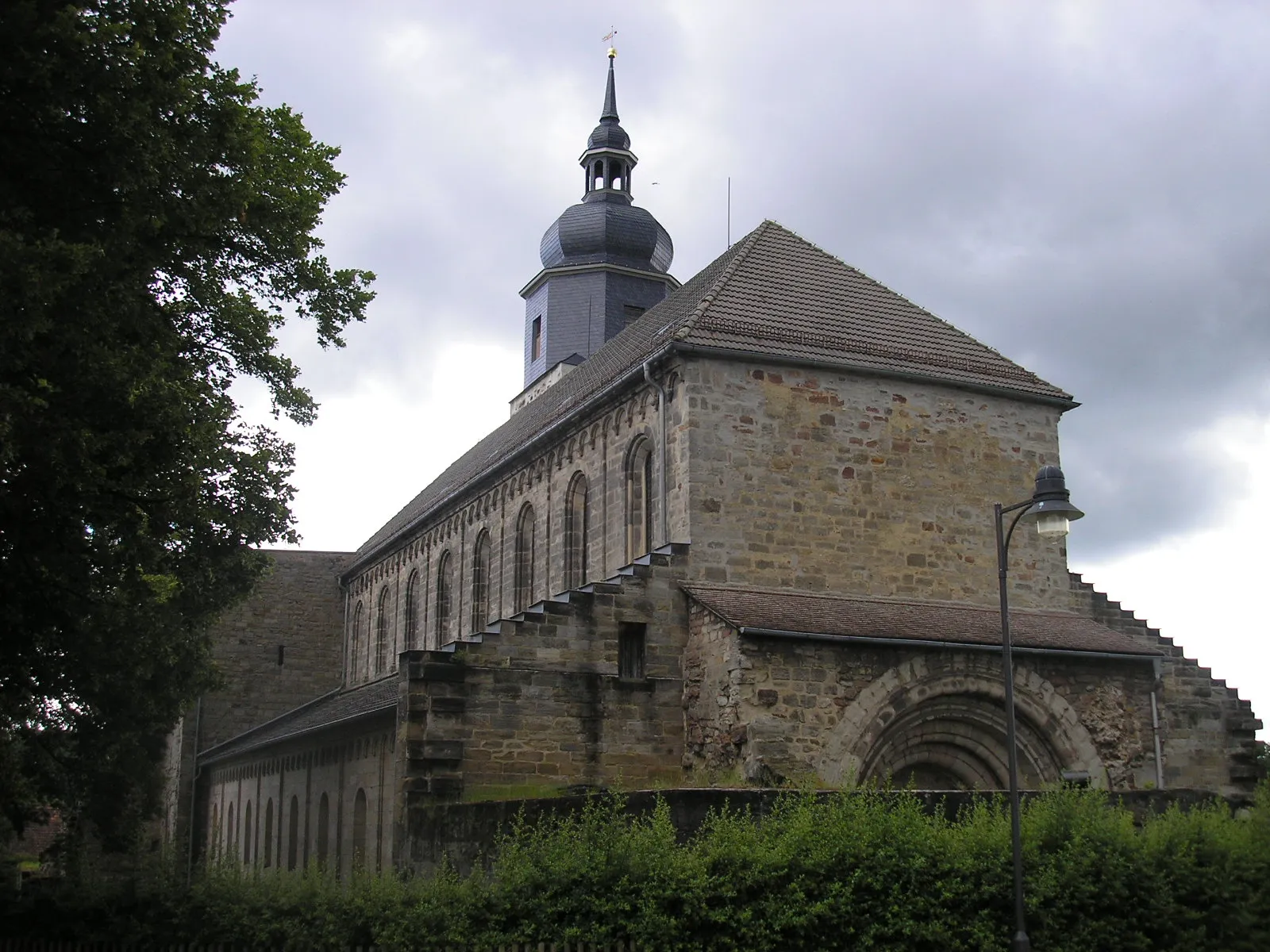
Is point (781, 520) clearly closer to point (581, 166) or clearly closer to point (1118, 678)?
point (1118, 678)

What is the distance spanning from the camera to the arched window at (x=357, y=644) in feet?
152

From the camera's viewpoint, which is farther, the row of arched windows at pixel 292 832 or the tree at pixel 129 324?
the row of arched windows at pixel 292 832

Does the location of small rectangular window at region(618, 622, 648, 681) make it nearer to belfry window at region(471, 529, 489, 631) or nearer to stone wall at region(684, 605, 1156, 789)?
stone wall at region(684, 605, 1156, 789)

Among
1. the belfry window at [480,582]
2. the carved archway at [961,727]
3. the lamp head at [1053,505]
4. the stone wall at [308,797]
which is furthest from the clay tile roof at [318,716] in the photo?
the lamp head at [1053,505]

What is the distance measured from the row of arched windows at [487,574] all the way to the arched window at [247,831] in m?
5.44

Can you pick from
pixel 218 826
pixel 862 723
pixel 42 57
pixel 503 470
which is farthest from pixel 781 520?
pixel 218 826

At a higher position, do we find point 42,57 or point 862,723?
point 42,57

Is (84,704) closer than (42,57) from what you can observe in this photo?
No

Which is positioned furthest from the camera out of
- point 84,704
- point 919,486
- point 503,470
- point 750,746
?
point 503,470

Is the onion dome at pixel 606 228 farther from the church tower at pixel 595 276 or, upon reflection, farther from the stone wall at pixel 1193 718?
the stone wall at pixel 1193 718

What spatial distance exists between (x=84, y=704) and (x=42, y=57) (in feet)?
40.8

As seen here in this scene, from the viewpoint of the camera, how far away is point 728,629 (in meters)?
21.6

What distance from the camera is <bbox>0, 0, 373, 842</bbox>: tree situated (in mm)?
14281

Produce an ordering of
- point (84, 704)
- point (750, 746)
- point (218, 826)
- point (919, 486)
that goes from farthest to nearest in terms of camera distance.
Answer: point (218, 826) < point (919, 486) < point (84, 704) < point (750, 746)
